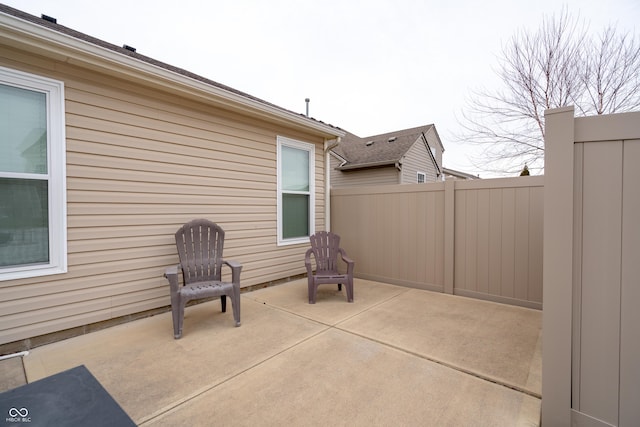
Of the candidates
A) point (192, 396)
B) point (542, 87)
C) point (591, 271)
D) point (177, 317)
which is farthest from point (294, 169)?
point (542, 87)

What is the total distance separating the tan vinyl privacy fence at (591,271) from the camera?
1358mm

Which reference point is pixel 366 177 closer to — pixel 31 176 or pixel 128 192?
pixel 128 192

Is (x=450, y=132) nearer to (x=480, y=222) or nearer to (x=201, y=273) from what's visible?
(x=480, y=222)

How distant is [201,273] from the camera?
3.30 metres

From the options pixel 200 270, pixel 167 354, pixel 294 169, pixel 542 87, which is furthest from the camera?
pixel 542 87

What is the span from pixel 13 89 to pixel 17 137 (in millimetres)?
412

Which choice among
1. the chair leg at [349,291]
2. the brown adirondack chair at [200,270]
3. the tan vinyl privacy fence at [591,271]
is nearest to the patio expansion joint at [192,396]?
the brown adirondack chair at [200,270]

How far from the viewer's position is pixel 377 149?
11766mm

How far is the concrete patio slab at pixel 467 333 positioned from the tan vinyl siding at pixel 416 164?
7.47 metres

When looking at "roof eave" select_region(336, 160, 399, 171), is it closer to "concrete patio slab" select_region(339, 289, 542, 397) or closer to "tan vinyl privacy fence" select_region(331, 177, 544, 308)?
"tan vinyl privacy fence" select_region(331, 177, 544, 308)

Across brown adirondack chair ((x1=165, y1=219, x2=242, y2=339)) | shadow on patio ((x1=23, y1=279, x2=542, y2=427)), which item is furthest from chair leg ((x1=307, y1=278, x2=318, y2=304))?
brown adirondack chair ((x1=165, y1=219, x2=242, y2=339))

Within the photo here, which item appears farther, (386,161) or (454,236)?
(386,161)

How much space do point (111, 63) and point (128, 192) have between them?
1.27m

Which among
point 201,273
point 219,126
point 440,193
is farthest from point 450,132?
point 201,273
